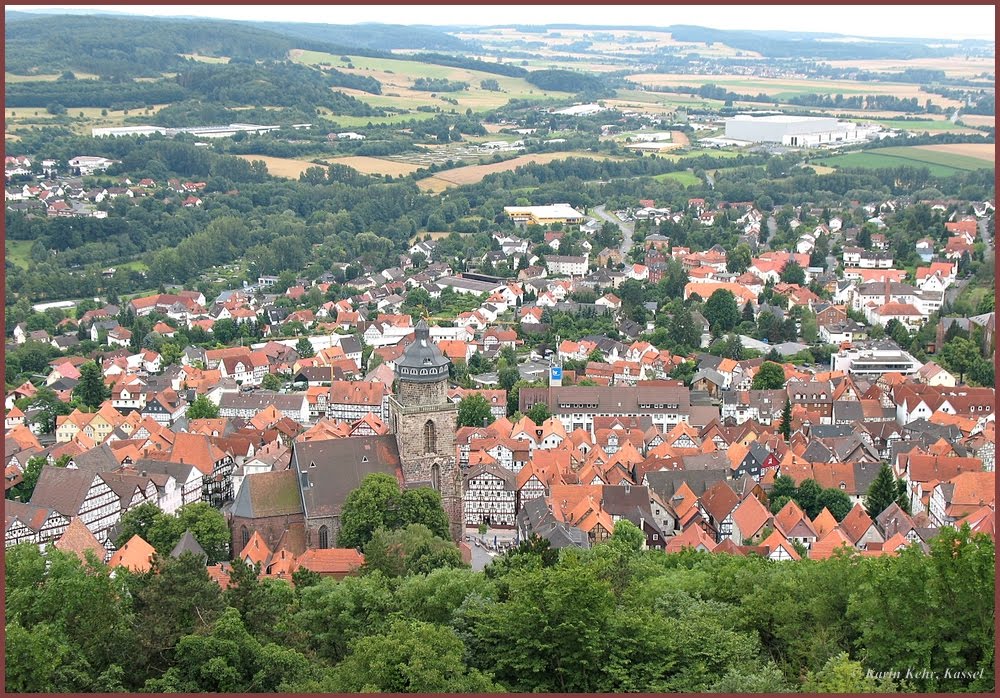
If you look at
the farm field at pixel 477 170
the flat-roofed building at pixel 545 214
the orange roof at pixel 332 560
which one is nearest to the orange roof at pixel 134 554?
the orange roof at pixel 332 560

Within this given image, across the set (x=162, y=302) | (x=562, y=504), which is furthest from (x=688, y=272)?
(x=562, y=504)

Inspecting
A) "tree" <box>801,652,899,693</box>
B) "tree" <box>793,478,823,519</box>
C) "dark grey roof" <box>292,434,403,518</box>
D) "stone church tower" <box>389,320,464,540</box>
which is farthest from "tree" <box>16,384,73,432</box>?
"tree" <box>801,652,899,693</box>

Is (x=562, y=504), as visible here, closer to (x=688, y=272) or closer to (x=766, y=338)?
(x=766, y=338)

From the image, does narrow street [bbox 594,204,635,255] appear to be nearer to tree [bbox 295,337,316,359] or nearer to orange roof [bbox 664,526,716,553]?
tree [bbox 295,337,316,359]

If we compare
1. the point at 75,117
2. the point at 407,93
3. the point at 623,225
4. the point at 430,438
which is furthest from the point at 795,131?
the point at 430,438

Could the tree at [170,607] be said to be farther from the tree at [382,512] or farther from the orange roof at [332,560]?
the tree at [382,512]

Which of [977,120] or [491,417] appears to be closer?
[491,417]

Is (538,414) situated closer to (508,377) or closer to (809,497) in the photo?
(508,377)
